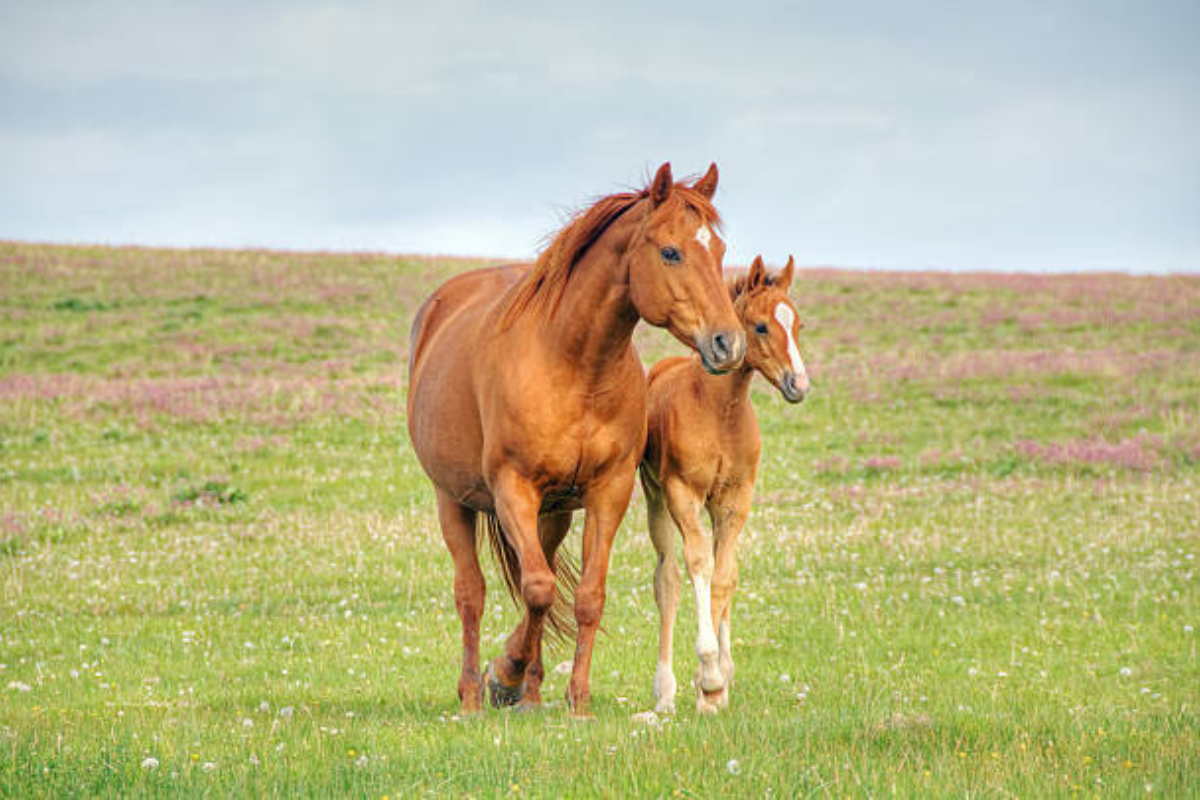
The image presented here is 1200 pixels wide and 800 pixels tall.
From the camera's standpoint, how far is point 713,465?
8789 millimetres

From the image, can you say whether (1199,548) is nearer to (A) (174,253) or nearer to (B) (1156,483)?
(B) (1156,483)

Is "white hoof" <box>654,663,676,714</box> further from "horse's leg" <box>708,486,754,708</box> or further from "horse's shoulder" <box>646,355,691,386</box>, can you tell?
"horse's shoulder" <box>646,355,691,386</box>

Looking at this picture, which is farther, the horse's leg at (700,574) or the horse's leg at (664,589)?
the horse's leg at (664,589)

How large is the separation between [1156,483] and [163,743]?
729 inches

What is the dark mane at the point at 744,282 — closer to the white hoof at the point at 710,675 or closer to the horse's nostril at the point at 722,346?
the horse's nostril at the point at 722,346

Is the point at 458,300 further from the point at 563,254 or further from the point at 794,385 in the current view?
the point at 794,385

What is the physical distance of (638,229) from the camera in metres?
7.50

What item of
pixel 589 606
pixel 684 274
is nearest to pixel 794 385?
pixel 684 274

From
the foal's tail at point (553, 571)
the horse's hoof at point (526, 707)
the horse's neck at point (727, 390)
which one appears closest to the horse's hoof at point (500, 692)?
the horse's hoof at point (526, 707)

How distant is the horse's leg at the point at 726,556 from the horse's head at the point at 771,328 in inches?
35.3

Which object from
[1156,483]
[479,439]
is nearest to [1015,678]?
→ [479,439]

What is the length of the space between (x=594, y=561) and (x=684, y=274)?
194cm

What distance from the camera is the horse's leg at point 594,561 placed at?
777cm

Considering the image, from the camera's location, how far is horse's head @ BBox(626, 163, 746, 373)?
22.7ft
